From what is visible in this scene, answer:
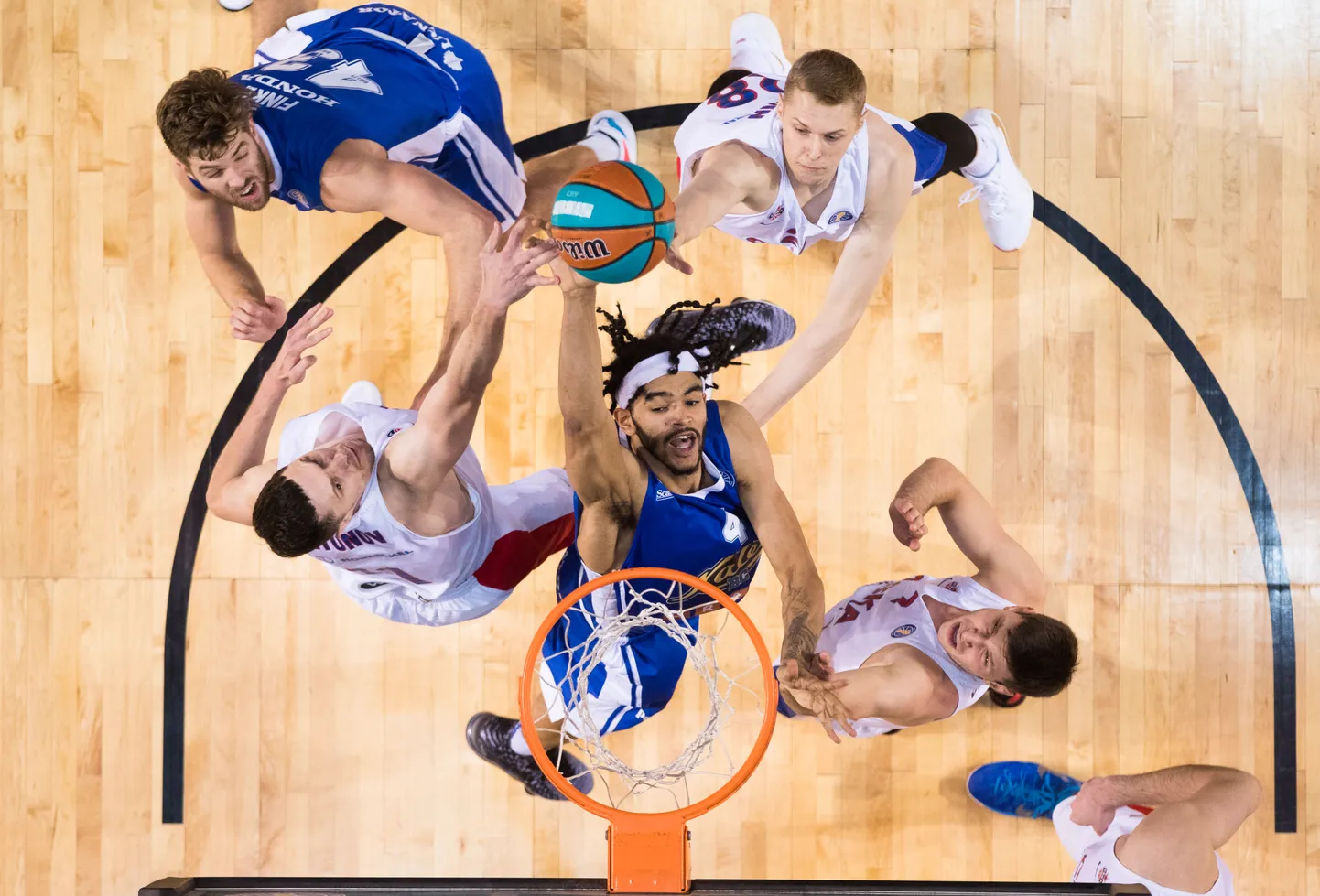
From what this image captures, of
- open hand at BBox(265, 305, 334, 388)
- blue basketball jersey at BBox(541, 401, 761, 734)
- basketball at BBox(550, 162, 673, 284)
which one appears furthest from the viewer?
open hand at BBox(265, 305, 334, 388)

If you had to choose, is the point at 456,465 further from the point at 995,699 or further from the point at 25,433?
the point at 995,699

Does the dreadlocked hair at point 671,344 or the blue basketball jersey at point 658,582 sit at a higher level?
the dreadlocked hair at point 671,344

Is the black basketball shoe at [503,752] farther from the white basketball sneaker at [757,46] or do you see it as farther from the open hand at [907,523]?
the white basketball sneaker at [757,46]

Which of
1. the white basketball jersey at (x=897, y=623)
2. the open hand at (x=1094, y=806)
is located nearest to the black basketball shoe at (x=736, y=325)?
the white basketball jersey at (x=897, y=623)

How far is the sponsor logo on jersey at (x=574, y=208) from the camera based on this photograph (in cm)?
301

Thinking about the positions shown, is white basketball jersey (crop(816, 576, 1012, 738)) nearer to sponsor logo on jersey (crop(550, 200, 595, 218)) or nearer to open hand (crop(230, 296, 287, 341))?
sponsor logo on jersey (crop(550, 200, 595, 218))

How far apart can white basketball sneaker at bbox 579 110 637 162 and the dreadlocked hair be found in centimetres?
57

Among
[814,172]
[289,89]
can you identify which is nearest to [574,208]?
[814,172]

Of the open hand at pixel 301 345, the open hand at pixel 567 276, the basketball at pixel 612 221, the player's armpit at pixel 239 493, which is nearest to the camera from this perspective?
the basketball at pixel 612 221

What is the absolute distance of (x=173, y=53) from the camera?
3566mm

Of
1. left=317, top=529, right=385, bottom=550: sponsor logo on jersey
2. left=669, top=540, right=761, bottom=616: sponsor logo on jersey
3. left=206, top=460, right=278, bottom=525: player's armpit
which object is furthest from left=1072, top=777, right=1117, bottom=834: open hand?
left=206, top=460, right=278, bottom=525: player's armpit

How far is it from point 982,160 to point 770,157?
0.81m

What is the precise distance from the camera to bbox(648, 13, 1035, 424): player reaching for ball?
3.28m

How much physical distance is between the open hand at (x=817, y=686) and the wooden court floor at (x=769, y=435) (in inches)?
5.4
